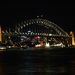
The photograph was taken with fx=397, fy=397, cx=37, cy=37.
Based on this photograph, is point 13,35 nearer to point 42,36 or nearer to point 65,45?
point 42,36

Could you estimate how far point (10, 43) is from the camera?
11994cm

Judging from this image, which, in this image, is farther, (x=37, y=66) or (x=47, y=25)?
(x=47, y=25)

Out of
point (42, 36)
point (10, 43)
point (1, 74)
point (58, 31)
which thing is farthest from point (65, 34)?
point (1, 74)

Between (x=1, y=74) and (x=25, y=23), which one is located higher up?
(x=25, y=23)

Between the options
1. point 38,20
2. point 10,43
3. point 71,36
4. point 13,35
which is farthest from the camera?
point 71,36

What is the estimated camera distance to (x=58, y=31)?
428 ft

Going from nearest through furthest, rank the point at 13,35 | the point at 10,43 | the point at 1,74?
1. the point at 1,74
2. the point at 13,35
3. the point at 10,43

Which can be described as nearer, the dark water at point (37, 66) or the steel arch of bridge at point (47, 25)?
the dark water at point (37, 66)

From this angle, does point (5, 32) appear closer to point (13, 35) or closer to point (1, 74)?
point (13, 35)

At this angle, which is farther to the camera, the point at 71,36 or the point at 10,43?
the point at 71,36

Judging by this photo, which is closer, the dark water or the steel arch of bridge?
the dark water

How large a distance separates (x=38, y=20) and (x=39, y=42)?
287 inches

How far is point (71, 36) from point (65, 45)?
33.1 feet

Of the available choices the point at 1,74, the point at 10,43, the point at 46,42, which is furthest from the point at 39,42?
the point at 1,74
